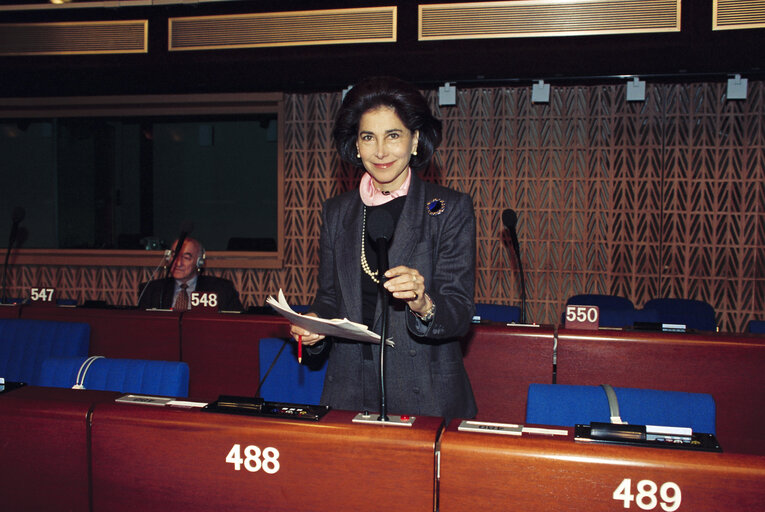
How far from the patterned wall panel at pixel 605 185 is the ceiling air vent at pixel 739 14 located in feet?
4.41

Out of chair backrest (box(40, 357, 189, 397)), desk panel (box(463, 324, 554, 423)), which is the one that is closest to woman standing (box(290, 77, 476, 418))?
chair backrest (box(40, 357, 189, 397))

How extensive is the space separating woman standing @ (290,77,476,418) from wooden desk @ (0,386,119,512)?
55cm

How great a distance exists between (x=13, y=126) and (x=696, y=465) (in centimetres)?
920

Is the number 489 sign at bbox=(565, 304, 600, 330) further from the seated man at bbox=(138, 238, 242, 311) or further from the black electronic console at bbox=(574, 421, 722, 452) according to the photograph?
the seated man at bbox=(138, 238, 242, 311)

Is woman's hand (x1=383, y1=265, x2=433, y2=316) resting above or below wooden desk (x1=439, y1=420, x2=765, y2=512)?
above

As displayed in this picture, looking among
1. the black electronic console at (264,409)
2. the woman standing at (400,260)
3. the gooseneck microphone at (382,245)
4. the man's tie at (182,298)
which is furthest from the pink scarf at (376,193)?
the man's tie at (182,298)

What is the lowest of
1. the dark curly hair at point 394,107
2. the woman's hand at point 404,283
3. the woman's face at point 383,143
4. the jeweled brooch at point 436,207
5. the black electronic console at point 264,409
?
the black electronic console at point 264,409

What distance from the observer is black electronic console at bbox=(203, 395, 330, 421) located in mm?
1275

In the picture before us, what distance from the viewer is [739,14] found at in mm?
4500

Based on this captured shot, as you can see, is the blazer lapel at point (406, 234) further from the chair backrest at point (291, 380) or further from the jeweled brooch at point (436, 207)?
the chair backrest at point (291, 380)

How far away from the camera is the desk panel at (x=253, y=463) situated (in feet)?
3.81

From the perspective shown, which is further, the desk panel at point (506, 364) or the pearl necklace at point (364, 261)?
the desk panel at point (506, 364)

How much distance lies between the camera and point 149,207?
8961mm

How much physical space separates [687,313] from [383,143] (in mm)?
3647
